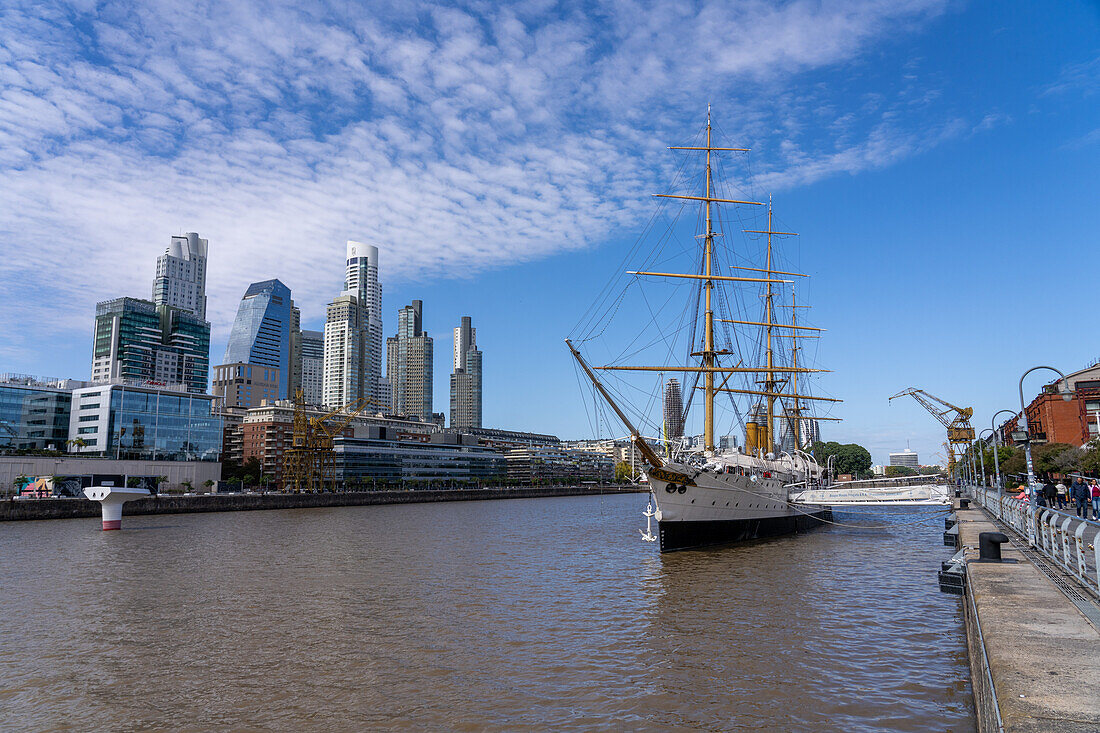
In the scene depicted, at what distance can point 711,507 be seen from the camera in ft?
128

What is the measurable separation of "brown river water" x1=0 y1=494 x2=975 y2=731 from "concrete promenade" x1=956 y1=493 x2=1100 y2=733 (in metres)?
1.90

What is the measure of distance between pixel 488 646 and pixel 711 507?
2410 cm

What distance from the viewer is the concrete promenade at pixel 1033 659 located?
298 inches

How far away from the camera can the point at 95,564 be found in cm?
3522

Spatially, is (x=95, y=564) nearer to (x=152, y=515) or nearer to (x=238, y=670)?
(x=238, y=670)

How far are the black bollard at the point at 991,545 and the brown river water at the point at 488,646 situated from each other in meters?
2.08

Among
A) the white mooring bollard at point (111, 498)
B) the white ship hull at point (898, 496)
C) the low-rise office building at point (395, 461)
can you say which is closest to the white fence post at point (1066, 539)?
the white ship hull at point (898, 496)

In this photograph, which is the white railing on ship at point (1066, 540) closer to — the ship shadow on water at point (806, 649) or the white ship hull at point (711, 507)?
the ship shadow on water at point (806, 649)

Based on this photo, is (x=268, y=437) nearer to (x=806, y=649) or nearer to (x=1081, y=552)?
(x=806, y=649)

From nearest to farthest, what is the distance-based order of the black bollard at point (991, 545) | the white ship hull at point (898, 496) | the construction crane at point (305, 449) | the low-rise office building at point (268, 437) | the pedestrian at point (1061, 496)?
the black bollard at point (991, 545) → the pedestrian at point (1061, 496) → the white ship hull at point (898, 496) → the construction crane at point (305, 449) → the low-rise office building at point (268, 437)

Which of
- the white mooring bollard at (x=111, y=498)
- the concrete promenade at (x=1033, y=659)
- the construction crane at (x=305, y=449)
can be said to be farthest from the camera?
the construction crane at (x=305, y=449)

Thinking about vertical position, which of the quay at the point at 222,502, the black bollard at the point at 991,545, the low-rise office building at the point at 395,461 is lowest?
the quay at the point at 222,502

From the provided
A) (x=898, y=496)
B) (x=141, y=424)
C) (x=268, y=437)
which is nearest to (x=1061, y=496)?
(x=898, y=496)

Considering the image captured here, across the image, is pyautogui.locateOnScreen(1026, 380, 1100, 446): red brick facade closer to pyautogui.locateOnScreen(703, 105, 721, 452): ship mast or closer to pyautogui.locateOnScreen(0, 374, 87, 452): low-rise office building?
pyautogui.locateOnScreen(703, 105, 721, 452): ship mast
